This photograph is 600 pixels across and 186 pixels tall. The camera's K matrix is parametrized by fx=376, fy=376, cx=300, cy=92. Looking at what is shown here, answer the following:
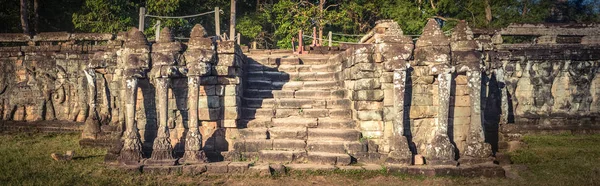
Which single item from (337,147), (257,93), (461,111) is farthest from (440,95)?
(257,93)

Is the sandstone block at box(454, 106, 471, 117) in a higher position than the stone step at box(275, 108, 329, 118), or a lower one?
higher

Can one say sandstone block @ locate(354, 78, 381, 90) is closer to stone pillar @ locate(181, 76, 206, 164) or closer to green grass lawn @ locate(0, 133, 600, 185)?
green grass lawn @ locate(0, 133, 600, 185)

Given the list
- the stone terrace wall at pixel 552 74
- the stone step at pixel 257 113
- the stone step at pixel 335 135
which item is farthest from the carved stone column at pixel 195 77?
the stone terrace wall at pixel 552 74

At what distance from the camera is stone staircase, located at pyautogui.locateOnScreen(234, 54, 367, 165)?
6.93 m

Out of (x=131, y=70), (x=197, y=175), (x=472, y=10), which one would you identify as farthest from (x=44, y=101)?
(x=472, y=10)

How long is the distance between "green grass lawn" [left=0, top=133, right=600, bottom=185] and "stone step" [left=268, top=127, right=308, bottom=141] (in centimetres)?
113

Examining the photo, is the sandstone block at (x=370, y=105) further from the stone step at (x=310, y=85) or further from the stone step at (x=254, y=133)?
the stone step at (x=254, y=133)

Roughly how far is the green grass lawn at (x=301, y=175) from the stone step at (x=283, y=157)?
52 centimetres

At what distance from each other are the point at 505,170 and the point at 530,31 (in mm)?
6655

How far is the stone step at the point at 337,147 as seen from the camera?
6926mm

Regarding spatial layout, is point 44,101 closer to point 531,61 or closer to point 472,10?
point 531,61

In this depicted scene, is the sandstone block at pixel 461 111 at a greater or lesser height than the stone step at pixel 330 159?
greater

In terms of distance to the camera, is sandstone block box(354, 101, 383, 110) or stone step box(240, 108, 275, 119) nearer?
sandstone block box(354, 101, 383, 110)

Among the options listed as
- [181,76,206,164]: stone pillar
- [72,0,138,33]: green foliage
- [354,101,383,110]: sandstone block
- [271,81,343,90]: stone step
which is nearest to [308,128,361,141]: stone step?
[354,101,383,110]: sandstone block
